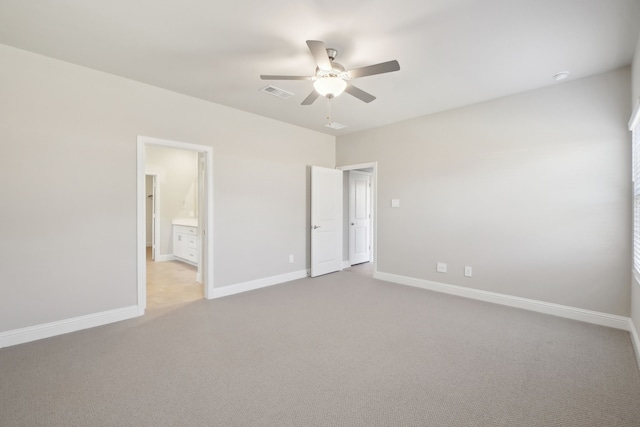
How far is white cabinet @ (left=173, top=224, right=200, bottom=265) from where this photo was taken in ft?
20.1

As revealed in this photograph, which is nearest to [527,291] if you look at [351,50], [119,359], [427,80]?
[427,80]

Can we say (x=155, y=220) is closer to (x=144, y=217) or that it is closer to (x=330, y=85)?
(x=144, y=217)

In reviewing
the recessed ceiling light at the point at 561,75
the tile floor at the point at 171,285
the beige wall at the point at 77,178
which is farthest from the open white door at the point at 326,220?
the recessed ceiling light at the point at 561,75

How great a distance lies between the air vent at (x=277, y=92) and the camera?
11.4 feet

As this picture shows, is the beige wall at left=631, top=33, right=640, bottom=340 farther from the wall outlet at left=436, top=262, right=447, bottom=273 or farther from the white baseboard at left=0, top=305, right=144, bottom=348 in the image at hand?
the white baseboard at left=0, top=305, right=144, bottom=348

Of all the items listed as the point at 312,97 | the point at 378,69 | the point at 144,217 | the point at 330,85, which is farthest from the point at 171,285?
the point at 378,69

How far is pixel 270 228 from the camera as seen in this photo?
15.6 ft

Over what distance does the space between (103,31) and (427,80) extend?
315 cm

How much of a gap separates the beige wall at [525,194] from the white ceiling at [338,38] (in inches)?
16.6

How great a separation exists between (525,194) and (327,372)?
127 inches

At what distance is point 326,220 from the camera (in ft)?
17.8

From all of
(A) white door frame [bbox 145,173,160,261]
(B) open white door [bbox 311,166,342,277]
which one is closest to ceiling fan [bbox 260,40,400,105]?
(B) open white door [bbox 311,166,342,277]

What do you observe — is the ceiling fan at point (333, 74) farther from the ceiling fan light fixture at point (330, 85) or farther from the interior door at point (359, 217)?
the interior door at point (359, 217)

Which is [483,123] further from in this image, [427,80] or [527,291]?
[527,291]
